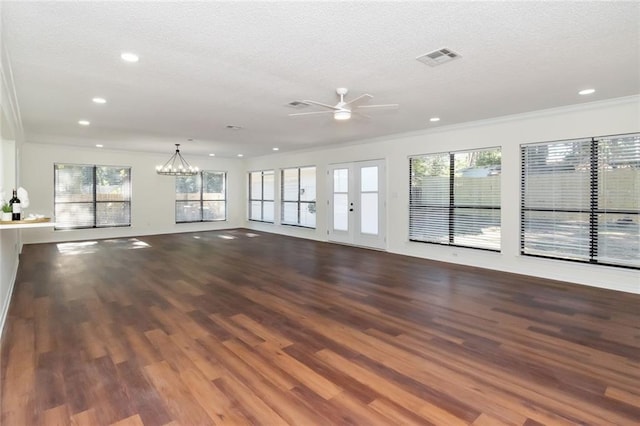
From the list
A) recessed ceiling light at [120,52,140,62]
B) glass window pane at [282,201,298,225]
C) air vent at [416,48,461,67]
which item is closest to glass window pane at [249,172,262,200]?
glass window pane at [282,201,298,225]

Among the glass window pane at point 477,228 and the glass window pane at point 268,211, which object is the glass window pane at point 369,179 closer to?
the glass window pane at point 477,228

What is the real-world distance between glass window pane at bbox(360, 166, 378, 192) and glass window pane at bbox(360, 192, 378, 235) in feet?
0.47

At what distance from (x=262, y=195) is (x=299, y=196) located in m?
2.09

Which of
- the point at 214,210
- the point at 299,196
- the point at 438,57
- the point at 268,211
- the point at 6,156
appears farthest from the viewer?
the point at 214,210

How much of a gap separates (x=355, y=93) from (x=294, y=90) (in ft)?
2.46

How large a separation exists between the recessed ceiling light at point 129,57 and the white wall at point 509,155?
5210 mm

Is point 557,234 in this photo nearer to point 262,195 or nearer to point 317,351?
point 317,351

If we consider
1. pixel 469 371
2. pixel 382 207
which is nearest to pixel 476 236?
pixel 382 207

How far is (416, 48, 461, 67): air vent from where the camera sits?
3.12 m

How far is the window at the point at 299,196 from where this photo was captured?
9.95 meters

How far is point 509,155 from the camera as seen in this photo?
18.8 feet

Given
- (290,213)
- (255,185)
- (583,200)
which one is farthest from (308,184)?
(583,200)

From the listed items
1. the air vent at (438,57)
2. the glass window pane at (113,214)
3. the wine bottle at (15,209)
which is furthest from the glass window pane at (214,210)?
the air vent at (438,57)

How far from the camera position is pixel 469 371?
254 centimetres
